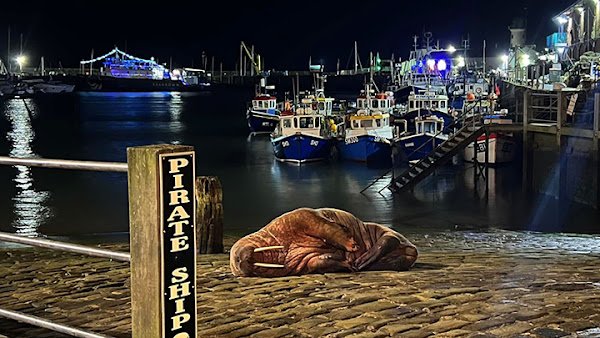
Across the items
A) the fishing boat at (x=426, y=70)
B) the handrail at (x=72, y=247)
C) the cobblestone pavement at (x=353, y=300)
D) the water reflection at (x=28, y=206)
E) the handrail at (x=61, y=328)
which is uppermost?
the fishing boat at (x=426, y=70)

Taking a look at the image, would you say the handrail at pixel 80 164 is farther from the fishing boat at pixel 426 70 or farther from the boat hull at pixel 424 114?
the fishing boat at pixel 426 70

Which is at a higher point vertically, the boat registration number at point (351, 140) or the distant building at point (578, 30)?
the distant building at point (578, 30)

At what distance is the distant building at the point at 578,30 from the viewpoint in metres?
41.7

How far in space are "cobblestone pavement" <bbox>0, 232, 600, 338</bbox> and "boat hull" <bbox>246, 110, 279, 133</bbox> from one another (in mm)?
52657

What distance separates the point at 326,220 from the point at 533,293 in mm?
1971

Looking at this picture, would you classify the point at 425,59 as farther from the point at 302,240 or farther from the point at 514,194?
the point at 302,240

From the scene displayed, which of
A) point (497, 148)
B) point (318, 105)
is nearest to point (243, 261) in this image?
point (497, 148)

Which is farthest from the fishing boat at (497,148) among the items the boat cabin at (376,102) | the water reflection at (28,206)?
the water reflection at (28,206)

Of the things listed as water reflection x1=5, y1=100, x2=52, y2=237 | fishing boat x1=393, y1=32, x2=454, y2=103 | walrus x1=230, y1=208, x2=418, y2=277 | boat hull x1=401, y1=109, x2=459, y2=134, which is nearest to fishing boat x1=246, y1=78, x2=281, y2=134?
fishing boat x1=393, y1=32, x2=454, y2=103

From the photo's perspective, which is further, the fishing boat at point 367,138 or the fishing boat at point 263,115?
the fishing boat at point 263,115

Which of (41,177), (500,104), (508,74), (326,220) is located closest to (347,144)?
(500,104)

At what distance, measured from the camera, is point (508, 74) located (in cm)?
6188

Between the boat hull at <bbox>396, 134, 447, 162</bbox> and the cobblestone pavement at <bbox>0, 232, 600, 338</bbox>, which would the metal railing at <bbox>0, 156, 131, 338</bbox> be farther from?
the boat hull at <bbox>396, 134, 447, 162</bbox>

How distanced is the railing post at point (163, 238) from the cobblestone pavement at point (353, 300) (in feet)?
7.77
